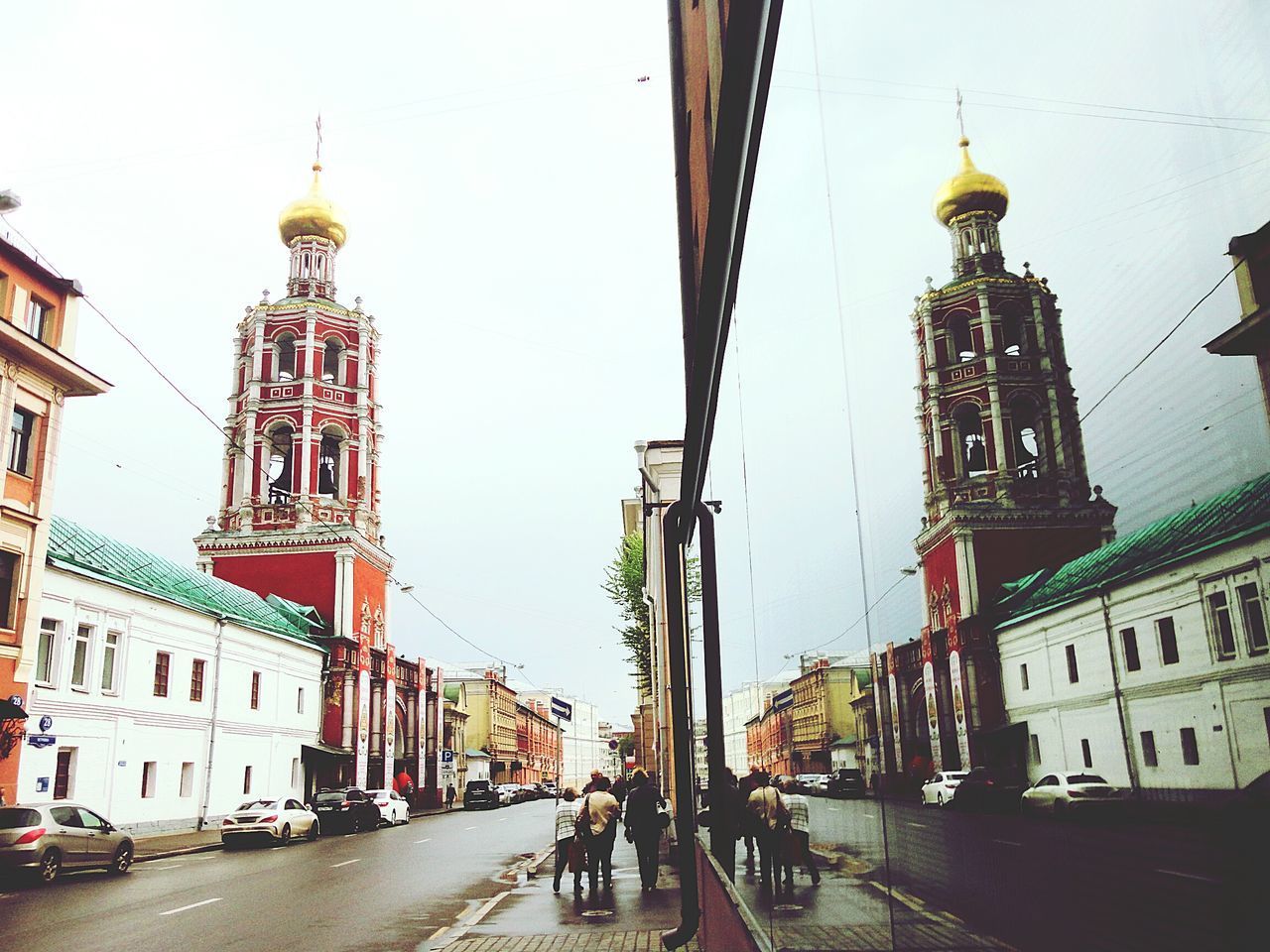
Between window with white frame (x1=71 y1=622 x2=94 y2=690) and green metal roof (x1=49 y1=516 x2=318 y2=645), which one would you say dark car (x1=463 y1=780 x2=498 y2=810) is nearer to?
green metal roof (x1=49 y1=516 x2=318 y2=645)

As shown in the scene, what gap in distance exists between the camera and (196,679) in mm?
34969

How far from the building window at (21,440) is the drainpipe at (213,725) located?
1135cm

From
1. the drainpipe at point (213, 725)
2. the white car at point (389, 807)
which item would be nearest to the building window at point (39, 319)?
the drainpipe at point (213, 725)

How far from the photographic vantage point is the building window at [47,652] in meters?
26.8

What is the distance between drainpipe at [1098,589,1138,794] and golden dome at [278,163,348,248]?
198 ft

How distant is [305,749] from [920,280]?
47002 millimetres

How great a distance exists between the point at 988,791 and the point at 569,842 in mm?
13956

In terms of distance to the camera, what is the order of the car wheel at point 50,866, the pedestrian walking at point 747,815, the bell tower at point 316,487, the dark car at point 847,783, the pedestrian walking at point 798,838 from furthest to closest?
the bell tower at point 316,487
the car wheel at point 50,866
the pedestrian walking at point 747,815
the pedestrian walking at point 798,838
the dark car at point 847,783

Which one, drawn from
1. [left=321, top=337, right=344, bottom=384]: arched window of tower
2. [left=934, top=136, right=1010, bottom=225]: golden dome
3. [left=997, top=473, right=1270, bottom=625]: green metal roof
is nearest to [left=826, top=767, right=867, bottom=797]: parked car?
[left=997, top=473, right=1270, bottom=625]: green metal roof

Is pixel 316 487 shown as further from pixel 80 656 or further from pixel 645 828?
pixel 645 828

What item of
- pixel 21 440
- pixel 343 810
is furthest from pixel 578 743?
pixel 21 440

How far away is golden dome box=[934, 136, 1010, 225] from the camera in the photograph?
110cm

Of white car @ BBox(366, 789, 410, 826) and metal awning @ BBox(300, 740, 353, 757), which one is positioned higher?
metal awning @ BBox(300, 740, 353, 757)

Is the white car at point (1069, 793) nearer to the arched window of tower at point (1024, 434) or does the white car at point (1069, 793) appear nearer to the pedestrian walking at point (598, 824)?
the arched window of tower at point (1024, 434)
